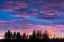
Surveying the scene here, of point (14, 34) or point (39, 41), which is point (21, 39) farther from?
point (39, 41)

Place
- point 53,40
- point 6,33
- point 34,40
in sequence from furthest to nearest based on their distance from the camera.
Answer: point 53,40, point 6,33, point 34,40

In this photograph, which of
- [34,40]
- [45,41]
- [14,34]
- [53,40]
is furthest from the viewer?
[53,40]

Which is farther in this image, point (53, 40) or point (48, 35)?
point (53, 40)

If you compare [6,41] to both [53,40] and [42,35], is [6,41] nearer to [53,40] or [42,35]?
[42,35]

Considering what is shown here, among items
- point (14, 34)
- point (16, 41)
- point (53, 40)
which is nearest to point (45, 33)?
point (16, 41)

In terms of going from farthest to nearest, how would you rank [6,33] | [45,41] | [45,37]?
1. [6,33]
2. [45,37]
3. [45,41]

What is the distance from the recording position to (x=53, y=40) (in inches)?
6806

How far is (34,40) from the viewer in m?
98.2

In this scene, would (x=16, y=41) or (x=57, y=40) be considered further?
(x=57, y=40)

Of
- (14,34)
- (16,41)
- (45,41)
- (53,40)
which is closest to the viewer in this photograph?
(45,41)

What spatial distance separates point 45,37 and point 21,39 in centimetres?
2266

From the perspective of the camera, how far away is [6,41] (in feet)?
392

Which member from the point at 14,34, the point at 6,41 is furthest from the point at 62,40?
the point at 6,41

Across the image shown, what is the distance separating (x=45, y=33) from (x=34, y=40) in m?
21.5
